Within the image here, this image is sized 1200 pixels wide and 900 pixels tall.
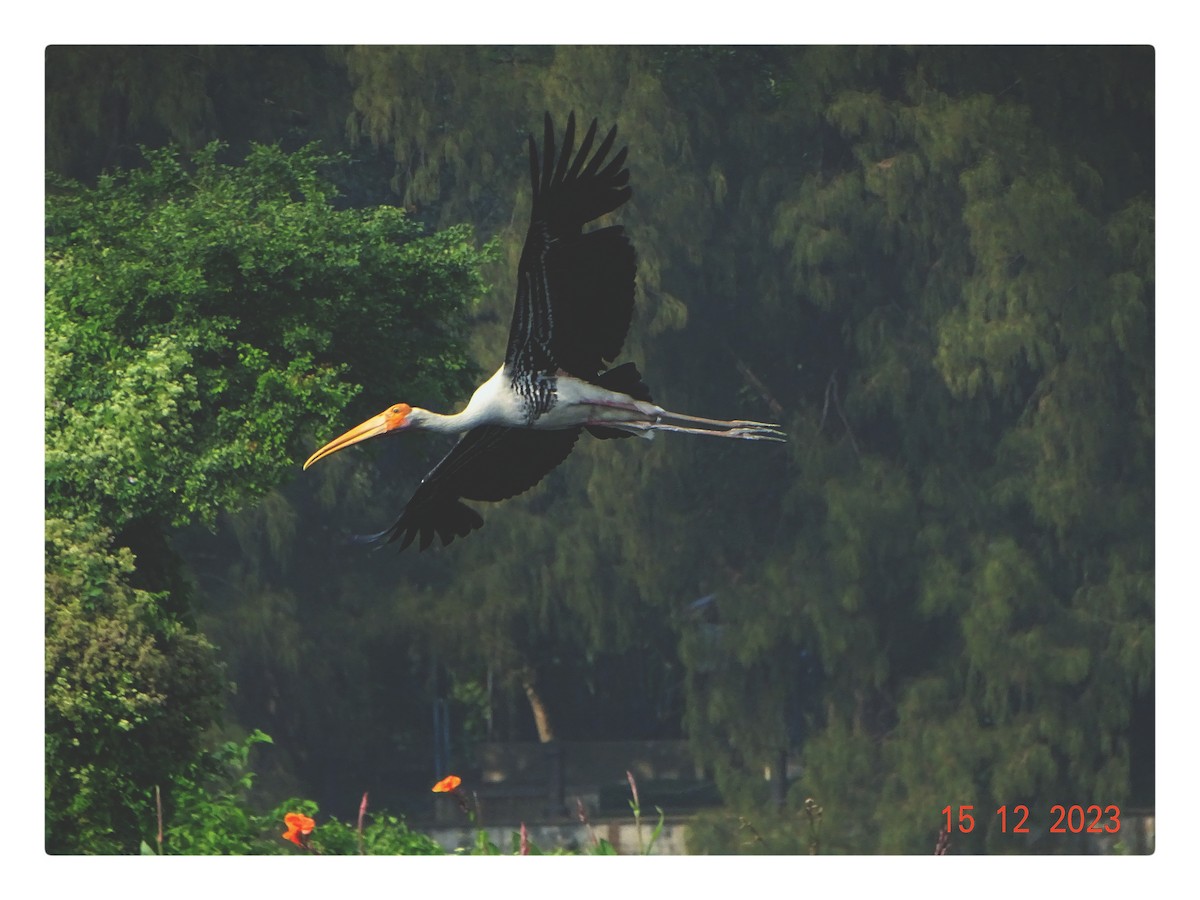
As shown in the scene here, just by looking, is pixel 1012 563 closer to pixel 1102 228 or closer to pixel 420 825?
pixel 1102 228

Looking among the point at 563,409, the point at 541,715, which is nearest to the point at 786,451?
the point at 541,715

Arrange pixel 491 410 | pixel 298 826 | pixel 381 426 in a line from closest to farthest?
1. pixel 491 410
2. pixel 381 426
3. pixel 298 826

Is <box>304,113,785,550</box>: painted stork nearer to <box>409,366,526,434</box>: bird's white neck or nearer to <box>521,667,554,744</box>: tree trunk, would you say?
<box>409,366,526,434</box>: bird's white neck

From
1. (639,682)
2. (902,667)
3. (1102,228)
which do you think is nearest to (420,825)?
(639,682)

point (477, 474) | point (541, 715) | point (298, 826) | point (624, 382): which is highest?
point (624, 382)

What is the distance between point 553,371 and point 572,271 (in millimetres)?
513

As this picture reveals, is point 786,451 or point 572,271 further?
point 786,451

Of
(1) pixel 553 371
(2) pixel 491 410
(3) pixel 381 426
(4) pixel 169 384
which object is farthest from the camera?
(4) pixel 169 384

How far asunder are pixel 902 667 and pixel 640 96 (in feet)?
17.6

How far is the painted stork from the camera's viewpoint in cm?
808

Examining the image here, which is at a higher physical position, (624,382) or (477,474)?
(624,382)

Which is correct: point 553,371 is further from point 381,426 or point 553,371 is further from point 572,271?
point 381,426

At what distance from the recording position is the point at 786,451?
18.8 m

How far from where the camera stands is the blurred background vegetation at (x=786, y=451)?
1738cm
